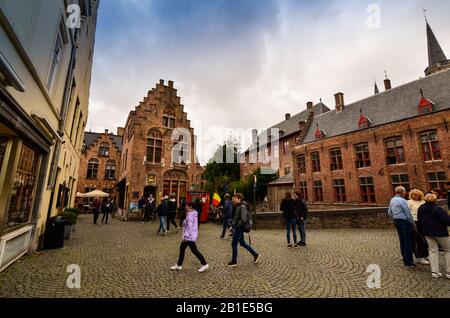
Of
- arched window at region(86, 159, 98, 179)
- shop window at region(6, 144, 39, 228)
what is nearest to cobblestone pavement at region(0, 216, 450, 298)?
shop window at region(6, 144, 39, 228)

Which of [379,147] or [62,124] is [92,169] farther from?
[379,147]

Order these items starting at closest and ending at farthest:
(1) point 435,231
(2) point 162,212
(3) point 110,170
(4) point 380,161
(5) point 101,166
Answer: (1) point 435,231, (2) point 162,212, (4) point 380,161, (5) point 101,166, (3) point 110,170

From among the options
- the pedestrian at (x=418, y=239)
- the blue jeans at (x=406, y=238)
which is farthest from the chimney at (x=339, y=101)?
the blue jeans at (x=406, y=238)

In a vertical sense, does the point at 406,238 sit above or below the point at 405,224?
below

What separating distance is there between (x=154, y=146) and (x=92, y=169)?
16304 millimetres

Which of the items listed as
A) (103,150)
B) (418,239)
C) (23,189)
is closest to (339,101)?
(418,239)

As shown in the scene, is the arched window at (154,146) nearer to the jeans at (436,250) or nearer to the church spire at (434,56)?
the jeans at (436,250)

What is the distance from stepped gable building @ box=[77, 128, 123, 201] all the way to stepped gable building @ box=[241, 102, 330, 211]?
2174cm

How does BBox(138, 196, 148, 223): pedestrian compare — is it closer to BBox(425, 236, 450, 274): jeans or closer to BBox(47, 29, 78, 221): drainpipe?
BBox(47, 29, 78, 221): drainpipe

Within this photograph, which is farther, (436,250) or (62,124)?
(62,124)

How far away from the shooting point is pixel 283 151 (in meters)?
34.6

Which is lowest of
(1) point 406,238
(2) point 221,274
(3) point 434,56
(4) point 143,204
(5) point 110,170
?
(2) point 221,274

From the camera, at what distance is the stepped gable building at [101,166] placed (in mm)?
28859
